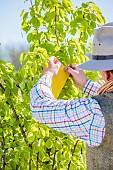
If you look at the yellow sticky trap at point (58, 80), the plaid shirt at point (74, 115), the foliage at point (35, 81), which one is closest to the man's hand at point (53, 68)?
the yellow sticky trap at point (58, 80)

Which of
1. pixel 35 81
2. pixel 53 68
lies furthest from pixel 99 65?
pixel 35 81

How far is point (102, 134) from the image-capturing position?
1396 millimetres

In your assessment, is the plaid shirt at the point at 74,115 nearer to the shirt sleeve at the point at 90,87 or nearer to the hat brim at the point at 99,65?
the hat brim at the point at 99,65

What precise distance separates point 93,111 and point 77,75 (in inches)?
16.5

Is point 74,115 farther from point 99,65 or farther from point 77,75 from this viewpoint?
point 77,75

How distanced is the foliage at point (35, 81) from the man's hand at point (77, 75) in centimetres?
40

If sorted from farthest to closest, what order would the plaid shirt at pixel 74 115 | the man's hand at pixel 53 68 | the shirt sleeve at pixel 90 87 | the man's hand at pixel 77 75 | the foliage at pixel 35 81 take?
the foliage at pixel 35 81 < the shirt sleeve at pixel 90 87 < the man's hand at pixel 77 75 < the man's hand at pixel 53 68 < the plaid shirt at pixel 74 115

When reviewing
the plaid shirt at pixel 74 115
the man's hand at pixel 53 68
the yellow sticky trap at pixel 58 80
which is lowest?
the plaid shirt at pixel 74 115

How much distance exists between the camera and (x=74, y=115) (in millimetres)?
1395

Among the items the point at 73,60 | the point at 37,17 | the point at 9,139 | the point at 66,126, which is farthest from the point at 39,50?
the point at 9,139

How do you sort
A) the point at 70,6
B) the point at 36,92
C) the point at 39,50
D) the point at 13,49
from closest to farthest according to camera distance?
the point at 36,92 → the point at 39,50 → the point at 70,6 → the point at 13,49

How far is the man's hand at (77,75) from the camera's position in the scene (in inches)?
68.9

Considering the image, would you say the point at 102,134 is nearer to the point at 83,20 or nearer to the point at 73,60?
the point at 73,60

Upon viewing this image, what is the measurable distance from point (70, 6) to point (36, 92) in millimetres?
1074
